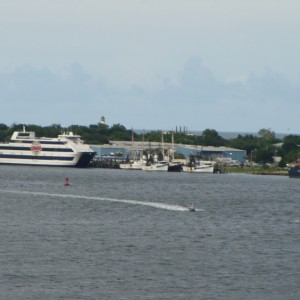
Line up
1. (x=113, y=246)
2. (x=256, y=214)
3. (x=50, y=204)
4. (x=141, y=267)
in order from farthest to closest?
1. (x=50, y=204)
2. (x=256, y=214)
3. (x=113, y=246)
4. (x=141, y=267)

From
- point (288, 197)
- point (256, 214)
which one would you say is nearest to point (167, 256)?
point (256, 214)

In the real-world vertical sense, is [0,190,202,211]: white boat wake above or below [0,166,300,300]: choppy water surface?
above

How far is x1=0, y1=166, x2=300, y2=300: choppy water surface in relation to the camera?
5778 cm

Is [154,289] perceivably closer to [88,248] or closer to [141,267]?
[141,267]

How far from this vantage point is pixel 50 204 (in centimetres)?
11275

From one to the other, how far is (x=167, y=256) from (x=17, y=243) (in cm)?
1071

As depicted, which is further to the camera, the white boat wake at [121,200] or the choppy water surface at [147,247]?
the white boat wake at [121,200]

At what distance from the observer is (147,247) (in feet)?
241

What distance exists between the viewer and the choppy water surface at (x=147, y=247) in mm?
57781

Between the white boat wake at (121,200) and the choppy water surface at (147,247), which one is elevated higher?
the white boat wake at (121,200)

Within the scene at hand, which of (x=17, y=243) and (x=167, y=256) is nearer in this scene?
(x=167, y=256)

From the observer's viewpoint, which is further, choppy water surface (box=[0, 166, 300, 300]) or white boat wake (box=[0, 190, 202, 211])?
white boat wake (box=[0, 190, 202, 211])

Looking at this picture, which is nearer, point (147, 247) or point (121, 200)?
point (147, 247)

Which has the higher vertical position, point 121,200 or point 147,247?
point 121,200
